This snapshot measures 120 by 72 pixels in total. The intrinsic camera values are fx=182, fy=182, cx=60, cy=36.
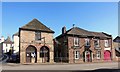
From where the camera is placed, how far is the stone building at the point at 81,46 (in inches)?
1568

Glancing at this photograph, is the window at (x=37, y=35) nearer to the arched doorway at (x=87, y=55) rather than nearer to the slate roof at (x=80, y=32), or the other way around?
the slate roof at (x=80, y=32)

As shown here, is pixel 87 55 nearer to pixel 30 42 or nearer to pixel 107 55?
pixel 107 55

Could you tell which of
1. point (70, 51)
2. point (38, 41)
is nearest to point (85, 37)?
point (70, 51)

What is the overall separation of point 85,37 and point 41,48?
1142 cm

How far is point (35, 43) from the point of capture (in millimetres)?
35688

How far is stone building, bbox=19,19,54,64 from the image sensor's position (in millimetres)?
34688

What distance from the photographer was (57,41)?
44000 mm

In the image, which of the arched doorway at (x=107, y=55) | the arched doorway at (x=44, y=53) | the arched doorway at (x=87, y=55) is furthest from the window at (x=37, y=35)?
the arched doorway at (x=107, y=55)

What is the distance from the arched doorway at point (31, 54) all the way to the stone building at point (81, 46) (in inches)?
264

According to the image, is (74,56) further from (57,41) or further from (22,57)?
(22,57)

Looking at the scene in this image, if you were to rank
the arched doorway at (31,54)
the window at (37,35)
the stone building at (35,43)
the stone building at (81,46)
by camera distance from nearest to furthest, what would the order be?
the stone building at (35,43)
the arched doorway at (31,54)
the window at (37,35)
the stone building at (81,46)

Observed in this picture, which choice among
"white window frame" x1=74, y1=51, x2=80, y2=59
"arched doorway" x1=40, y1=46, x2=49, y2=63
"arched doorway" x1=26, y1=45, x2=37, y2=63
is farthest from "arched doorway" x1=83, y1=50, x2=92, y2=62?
"arched doorway" x1=26, y1=45, x2=37, y2=63

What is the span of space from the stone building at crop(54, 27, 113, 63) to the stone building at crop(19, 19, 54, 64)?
431 cm

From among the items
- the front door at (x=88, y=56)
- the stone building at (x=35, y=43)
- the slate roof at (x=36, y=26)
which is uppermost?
the slate roof at (x=36, y=26)
